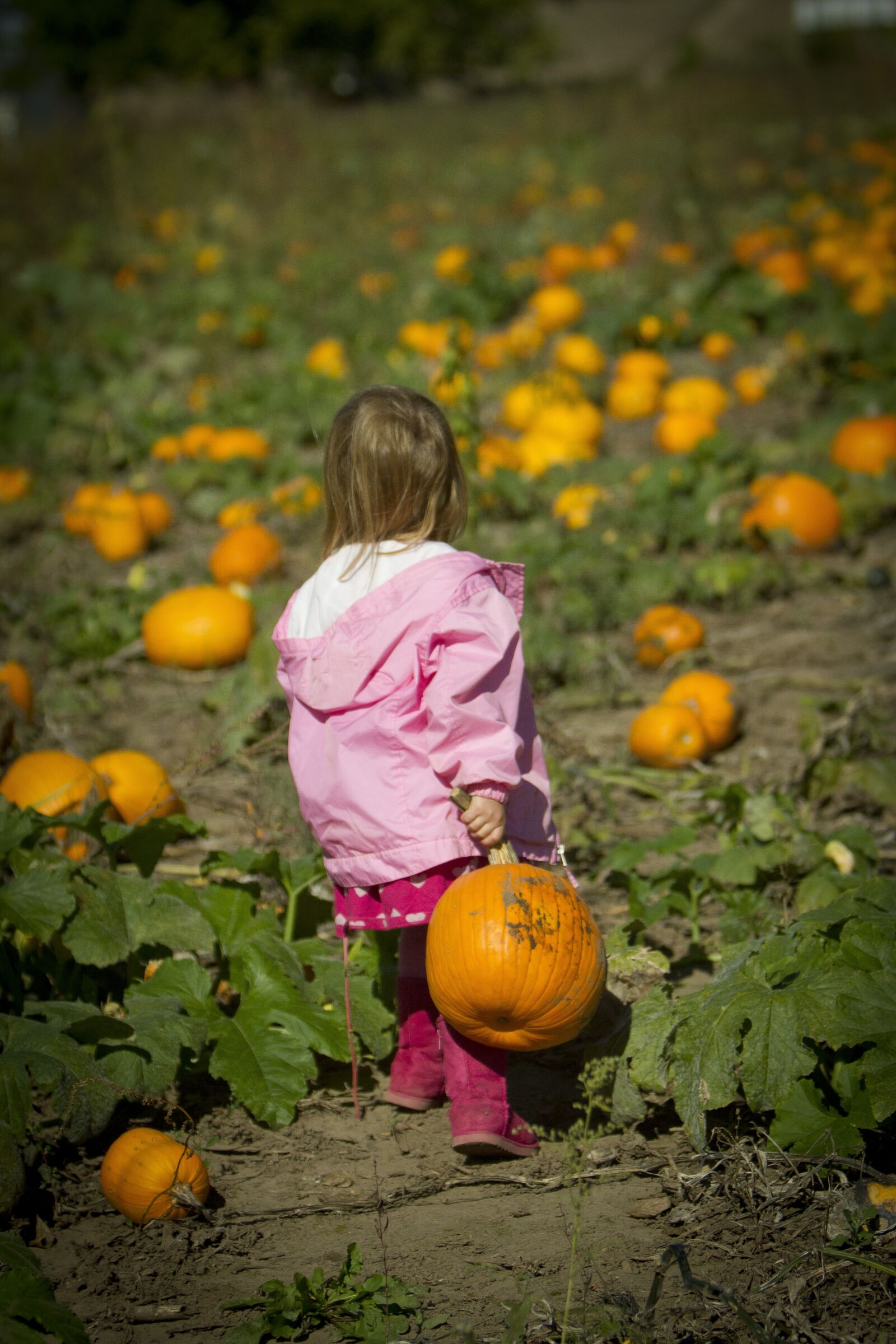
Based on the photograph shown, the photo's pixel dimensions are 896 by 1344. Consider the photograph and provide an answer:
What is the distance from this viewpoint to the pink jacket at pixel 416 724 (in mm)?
2266

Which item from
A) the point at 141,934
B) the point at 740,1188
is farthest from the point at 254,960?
the point at 740,1188

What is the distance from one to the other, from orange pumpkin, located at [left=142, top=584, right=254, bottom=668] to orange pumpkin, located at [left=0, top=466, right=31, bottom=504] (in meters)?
1.93

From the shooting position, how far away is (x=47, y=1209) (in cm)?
229

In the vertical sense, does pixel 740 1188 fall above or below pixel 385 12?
below

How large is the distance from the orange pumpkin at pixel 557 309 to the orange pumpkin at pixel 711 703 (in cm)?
409

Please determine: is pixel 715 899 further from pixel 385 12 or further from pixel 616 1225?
pixel 385 12

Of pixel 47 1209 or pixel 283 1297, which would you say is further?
pixel 47 1209

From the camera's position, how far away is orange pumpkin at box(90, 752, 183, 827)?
10.8 ft

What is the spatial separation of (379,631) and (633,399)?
167 inches

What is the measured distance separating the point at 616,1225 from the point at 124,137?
12.4 m

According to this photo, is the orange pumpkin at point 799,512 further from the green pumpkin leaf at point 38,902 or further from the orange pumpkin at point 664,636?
the green pumpkin leaf at point 38,902

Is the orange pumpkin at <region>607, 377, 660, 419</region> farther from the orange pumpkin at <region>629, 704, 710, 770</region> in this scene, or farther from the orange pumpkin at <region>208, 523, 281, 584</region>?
the orange pumpkin at <region>629, 704, 710, 770</region>

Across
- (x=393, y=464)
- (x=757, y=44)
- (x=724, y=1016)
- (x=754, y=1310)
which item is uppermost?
(x=757, y=44)

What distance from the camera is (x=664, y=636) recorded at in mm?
4152
